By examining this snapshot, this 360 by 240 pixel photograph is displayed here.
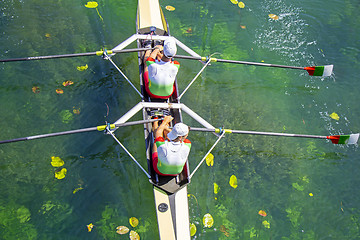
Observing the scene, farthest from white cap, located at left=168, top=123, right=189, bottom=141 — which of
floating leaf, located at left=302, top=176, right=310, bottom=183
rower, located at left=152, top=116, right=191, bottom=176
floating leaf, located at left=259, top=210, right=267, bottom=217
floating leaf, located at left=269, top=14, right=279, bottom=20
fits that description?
floating leaf, located at left=269, top=14, right=279, bottom=20

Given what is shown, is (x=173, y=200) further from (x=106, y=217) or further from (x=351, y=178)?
(x=351, y=178)

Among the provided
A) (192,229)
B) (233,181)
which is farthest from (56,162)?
(233,181)

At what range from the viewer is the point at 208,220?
542cm

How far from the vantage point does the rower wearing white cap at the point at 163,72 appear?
17.7 feet

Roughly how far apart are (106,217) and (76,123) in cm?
205

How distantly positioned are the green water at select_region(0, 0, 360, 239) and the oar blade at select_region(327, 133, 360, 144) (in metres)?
0.47

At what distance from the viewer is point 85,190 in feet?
18.2

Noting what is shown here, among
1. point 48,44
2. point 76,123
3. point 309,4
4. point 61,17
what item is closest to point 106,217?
point 76,123

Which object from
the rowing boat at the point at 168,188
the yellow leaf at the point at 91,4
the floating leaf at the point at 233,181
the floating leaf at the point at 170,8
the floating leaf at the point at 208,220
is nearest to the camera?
the rowing boat at the point at 168,188

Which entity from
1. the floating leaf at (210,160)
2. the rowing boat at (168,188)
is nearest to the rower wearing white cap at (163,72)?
the rowing boat at (168,188)

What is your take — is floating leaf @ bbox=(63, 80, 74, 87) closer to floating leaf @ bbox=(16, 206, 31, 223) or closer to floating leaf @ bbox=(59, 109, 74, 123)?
floating leaf @ bbox=(59, 109, 74, 123)

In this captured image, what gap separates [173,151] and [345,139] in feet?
12.6

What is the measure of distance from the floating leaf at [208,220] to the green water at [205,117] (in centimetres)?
8

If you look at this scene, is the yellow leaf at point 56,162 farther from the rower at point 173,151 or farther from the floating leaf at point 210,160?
the floating leaf at point 210,160
